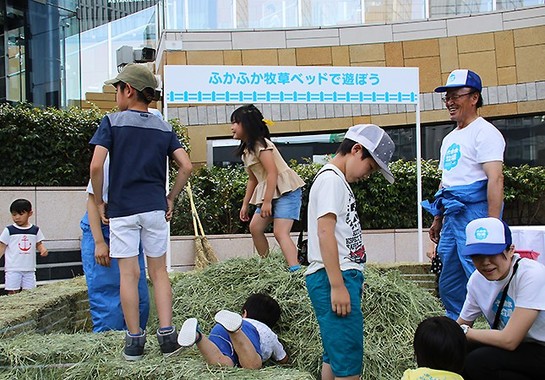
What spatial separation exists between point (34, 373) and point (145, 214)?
97cm

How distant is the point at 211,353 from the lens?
11.1 ft

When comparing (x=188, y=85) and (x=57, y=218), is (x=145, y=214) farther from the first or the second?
(x=57, y=218)

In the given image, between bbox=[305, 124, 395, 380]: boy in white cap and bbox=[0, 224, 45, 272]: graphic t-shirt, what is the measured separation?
4.61 m

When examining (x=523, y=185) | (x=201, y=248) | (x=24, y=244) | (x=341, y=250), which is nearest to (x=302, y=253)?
(x=341, y=250)

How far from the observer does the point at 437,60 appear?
42.4ft

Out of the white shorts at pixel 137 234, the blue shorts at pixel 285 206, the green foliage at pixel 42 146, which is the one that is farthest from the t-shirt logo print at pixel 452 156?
the green foliage at pixel 42 146

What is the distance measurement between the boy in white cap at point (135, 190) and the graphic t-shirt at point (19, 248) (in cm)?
378

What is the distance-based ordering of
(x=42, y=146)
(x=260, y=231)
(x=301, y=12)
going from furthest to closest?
(x=301, y=12), (x=42, y=146), (x=260, y=231)

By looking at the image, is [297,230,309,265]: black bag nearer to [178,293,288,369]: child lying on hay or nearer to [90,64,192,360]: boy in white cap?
[178,293,288,369]: child lying on hay

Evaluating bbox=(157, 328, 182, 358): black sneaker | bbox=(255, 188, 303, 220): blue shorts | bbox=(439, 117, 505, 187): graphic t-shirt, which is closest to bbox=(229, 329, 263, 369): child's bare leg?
bbox=(157, 328, 182, 358): black sneaker

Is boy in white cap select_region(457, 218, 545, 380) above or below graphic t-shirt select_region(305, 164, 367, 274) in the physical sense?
below

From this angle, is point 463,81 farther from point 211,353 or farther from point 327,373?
point 211,353

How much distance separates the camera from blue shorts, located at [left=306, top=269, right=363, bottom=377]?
10.9 ft

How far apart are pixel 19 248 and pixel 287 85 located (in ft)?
11.4
